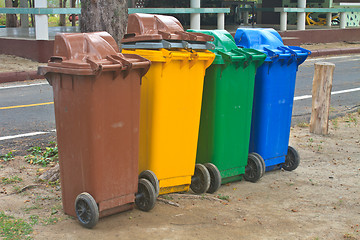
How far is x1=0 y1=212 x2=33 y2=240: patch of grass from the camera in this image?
3951mm

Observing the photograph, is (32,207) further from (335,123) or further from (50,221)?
(335,123)

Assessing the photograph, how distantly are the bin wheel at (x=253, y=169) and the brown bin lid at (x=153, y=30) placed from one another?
1368mm

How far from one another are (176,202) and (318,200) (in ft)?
4.45

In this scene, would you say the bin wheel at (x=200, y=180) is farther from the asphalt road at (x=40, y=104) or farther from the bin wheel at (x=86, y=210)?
the asphalt road at (x=40, y=104)

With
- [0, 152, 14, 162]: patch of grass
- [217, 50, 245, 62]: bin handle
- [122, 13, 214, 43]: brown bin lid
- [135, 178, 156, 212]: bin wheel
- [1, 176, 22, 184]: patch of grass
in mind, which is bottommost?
[0, 152, 14, 162]: patch of grass

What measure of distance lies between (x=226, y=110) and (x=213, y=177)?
63 cm

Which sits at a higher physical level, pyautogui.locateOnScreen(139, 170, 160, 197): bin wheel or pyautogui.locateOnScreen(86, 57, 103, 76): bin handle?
pyautogui.locateOnScreen(86, 57, 103, 76): bin handle

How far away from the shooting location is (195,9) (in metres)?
17.4

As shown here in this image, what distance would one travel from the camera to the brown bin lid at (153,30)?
184 inches

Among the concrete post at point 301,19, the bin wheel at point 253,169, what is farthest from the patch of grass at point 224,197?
the concrete post at point 301,19

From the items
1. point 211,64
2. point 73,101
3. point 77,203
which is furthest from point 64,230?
point 211,64

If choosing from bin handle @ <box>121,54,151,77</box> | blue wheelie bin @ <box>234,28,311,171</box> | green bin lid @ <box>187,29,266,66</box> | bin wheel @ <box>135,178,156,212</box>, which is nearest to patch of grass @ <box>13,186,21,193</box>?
bin wheel @ <box>135,178,156,212</box>

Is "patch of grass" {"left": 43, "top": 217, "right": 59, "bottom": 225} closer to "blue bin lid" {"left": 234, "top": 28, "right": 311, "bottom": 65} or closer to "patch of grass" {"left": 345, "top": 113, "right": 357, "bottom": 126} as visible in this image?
"blue bin lid" {"left": 234, "top": 28, "right": 311, "bottom": 65}

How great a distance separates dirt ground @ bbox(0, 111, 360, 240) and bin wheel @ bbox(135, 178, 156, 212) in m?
0.06
